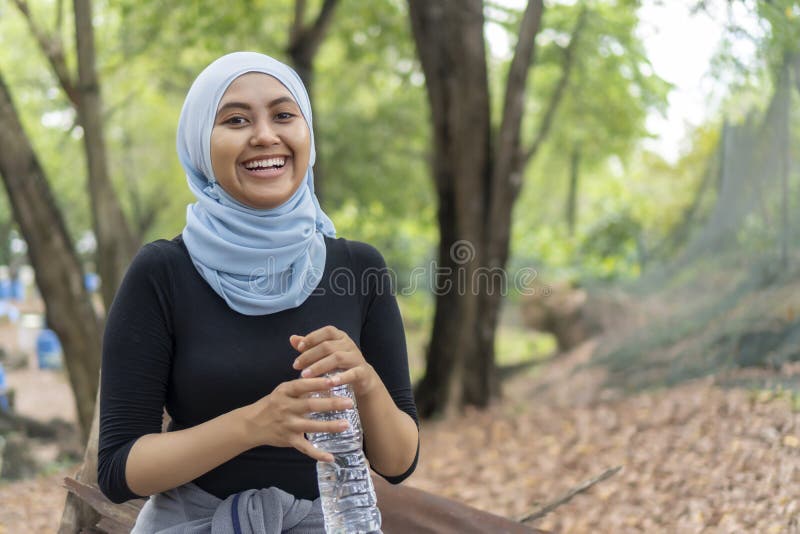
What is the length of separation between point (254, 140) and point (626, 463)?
3823mm

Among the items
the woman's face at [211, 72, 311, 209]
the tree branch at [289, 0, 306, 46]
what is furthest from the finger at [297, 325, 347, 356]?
the tree branch at [289, 0, 306, 46]

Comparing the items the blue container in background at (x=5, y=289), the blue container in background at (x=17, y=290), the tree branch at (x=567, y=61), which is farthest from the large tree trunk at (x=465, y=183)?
the blue container in background at (x=5, y=289)

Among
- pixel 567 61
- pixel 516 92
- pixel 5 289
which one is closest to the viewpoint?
pixel 516 92

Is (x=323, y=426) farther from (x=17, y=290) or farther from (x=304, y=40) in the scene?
(x=17, y=290)

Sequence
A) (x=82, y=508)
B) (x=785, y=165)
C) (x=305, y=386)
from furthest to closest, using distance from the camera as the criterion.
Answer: (x=785, y=165)
(x=82, y=508)
(x=305, y=386)

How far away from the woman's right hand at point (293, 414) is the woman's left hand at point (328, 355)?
2.1 inches

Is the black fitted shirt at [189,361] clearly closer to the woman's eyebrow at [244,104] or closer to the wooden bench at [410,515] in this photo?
the woman's eyebrow at [244,104]

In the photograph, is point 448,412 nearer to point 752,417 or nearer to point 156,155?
point 752,417

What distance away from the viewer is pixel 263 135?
2057mm

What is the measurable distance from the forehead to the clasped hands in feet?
2.09

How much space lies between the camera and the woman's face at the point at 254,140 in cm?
207

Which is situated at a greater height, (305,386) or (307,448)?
(305,386)

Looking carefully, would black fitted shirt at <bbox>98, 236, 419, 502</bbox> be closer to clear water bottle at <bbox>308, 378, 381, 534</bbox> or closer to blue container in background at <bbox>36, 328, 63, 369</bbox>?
clear water bottle at <bbox>308, 378, 381, 534</bbox>

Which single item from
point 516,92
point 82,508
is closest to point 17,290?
point 516,92
